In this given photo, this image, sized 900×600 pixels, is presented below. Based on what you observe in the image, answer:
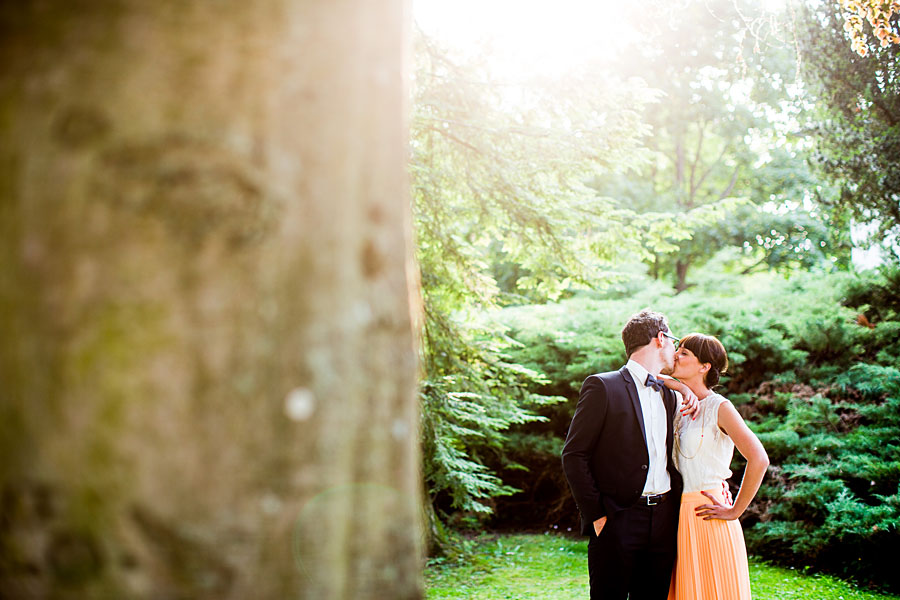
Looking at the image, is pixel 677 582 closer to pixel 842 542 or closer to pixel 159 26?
pixel 159 26

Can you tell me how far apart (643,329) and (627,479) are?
0.92 metres

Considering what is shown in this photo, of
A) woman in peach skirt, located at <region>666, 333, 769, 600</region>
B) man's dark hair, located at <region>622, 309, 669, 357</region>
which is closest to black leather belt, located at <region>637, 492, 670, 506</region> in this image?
woman in peach skirt, located at <region>666, 333, 769, 600</region>

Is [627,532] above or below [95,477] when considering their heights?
below

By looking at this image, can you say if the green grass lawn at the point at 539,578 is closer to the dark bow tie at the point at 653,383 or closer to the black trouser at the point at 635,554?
the black trouser at the point at 635,554

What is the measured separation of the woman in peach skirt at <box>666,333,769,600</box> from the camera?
3.72 m

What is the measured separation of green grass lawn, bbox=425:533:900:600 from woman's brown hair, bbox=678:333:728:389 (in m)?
3.62

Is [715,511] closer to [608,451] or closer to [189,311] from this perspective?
[608,451]

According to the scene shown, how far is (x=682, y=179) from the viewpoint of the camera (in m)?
20.1

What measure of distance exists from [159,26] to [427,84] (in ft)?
18.0

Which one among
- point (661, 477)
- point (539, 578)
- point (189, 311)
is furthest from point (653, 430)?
point (539, 578)

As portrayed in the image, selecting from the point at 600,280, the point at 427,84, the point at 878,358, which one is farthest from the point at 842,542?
the point at 427,84

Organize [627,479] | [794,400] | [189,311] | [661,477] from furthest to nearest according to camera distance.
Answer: [794,400] < [661,477] < [627,479] < [189,311]

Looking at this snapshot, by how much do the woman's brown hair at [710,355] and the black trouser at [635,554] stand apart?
2.55 ft

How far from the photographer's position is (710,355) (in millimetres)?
4023
